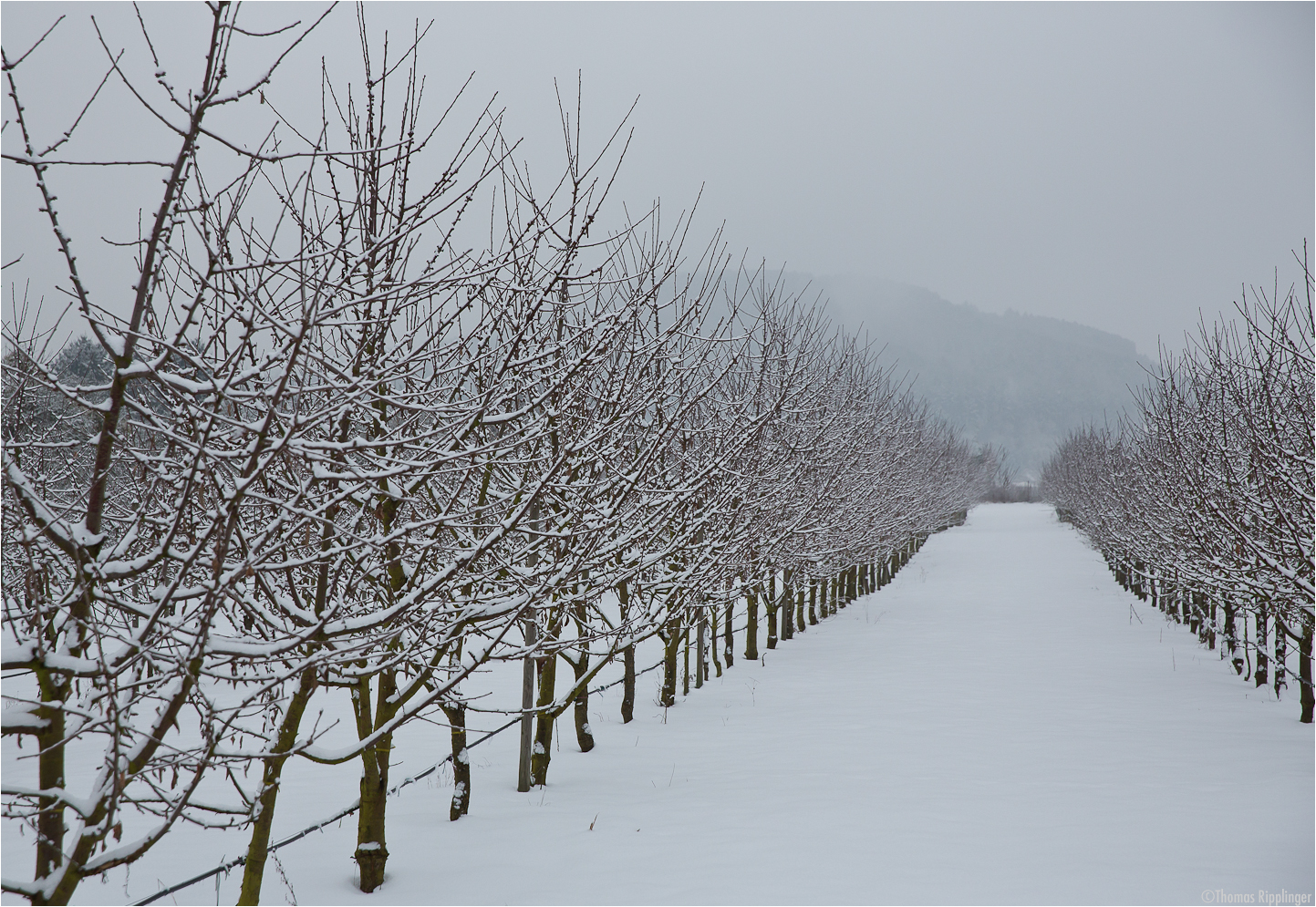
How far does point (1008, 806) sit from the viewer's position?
612 centimetres

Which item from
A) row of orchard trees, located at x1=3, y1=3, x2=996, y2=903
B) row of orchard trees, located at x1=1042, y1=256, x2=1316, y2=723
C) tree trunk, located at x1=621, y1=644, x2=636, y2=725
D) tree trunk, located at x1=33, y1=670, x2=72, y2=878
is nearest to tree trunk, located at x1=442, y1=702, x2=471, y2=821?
row of orchard trees, located at x1=3, y1=3, x2=996, y2=903

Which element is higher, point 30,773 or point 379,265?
point 379,265

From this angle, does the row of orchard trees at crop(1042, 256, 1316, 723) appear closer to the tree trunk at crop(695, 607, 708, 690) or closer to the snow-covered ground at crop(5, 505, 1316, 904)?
the snow-covered ground at crop(5, 505, 1316, 904)

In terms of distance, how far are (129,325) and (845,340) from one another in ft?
51.0

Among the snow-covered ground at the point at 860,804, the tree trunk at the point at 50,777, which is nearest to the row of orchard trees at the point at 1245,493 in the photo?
the snow-covered ground at the point at 860,804

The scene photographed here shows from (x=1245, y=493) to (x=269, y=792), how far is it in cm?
735

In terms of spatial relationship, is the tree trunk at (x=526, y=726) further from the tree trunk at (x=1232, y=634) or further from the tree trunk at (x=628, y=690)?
→ the tree trunk at (x=1232, y=634)

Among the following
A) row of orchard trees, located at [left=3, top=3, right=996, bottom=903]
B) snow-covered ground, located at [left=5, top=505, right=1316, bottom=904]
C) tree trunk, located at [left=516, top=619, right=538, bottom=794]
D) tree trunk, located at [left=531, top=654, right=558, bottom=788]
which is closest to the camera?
row of orchard trees, located at [left=3, top=3, right=996, bottom=903]

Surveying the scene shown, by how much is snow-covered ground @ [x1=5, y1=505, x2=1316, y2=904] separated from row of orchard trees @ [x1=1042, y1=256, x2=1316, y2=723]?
4.27 ft

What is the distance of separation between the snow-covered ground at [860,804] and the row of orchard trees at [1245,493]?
1.30m

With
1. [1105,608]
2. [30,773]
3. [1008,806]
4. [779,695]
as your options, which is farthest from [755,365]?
[1105,608]

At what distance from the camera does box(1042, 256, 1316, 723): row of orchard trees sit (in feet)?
20.5

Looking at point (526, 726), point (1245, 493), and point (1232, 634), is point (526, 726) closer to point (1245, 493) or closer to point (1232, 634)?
point (1245, 493)

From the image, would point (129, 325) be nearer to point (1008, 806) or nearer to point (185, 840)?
point (185, 840)
